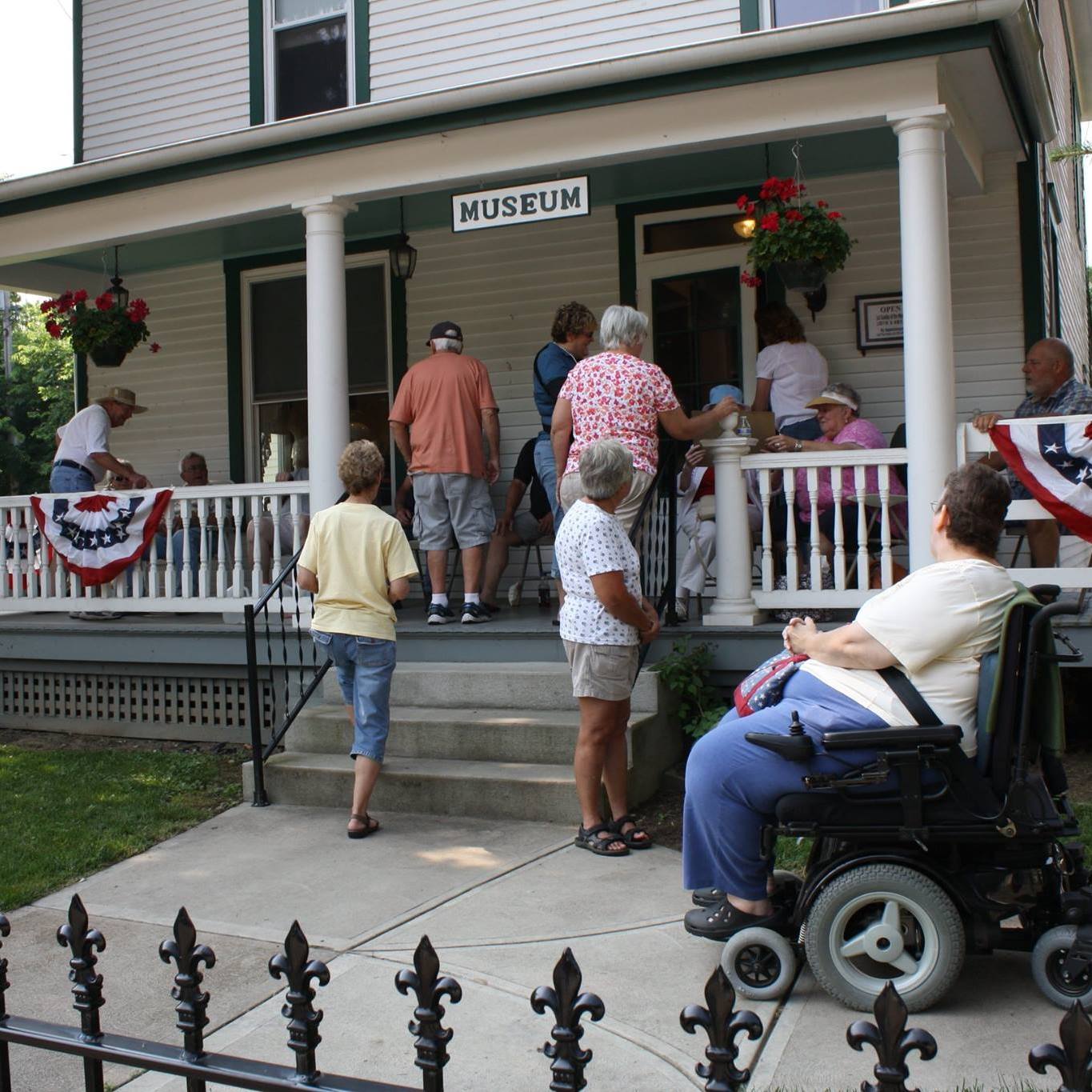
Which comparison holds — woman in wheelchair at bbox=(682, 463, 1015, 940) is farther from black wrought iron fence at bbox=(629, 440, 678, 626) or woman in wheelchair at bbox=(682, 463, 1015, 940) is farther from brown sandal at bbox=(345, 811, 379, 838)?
black wrought iron fence at bbox=(629, 440, 678, 626)

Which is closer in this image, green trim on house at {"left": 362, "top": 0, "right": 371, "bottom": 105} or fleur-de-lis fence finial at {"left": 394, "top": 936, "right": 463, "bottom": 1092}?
fleur-de-lis fence finial at {"left": 394, "top": 936, "right": 463, "bottom": 1092}

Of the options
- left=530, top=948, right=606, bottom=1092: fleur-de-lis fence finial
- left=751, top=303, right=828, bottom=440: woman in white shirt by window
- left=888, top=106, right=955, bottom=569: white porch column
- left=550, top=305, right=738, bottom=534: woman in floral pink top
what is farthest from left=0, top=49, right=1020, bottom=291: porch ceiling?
left=530, top=948, right=606, bottom=1092: fleur-de-lis fence finial

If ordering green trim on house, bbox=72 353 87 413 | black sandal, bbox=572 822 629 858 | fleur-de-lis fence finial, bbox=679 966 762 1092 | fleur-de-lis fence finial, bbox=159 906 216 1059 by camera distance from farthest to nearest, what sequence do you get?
green trim on house, bbox=72 353 87 413 → black sandal, bbox=572 822 629 858 → fleur-de-lis fence finial, bbox=159 906 216 1059 → fleur-de-lis fence finial, bbox=679 966 762 1092

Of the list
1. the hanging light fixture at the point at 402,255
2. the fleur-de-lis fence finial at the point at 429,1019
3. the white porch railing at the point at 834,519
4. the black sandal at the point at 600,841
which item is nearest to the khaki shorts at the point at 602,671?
the black sandal at the point at 600,841

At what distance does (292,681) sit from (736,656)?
113 inches

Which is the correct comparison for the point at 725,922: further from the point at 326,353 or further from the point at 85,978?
the point at 326,353

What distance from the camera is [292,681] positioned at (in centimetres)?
754

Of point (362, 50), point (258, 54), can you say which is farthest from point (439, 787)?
point (258, 54)

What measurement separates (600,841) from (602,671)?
0.77 meters

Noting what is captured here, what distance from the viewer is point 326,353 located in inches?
305

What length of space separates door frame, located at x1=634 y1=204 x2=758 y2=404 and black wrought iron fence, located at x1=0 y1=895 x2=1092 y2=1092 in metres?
7.08

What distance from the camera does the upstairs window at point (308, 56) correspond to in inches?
394

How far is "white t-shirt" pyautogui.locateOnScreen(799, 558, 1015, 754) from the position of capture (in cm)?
338

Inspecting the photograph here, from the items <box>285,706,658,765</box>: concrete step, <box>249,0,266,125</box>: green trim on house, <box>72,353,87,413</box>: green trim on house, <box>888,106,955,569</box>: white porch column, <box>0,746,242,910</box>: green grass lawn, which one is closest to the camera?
<box>0,746,242,910</box>: green grass lawn
